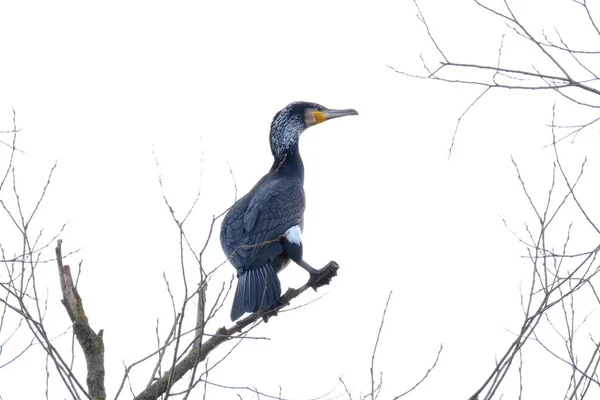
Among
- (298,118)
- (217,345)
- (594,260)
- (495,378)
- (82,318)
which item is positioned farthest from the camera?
(298,118)

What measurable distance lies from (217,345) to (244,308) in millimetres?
1067

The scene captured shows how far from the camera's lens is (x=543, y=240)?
4.22 metres

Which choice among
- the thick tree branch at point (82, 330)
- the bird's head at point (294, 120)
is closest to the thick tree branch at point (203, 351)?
the thick tree branch at point (82, 330)

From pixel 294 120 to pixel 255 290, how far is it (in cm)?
235

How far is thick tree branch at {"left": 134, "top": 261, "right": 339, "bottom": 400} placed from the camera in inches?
166

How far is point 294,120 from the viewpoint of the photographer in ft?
26.1

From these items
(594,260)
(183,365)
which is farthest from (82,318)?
(594,260)

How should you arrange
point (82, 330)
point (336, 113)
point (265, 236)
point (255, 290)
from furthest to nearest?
point (336, 113) → point (265, 236) → point (255, 290) → point (82, 330)

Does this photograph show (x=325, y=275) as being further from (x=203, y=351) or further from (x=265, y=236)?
(x=203, y=351)

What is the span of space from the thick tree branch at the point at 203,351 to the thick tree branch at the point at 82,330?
0.83 ft

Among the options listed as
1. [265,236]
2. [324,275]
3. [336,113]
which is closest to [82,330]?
[324,275]

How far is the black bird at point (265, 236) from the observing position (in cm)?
592

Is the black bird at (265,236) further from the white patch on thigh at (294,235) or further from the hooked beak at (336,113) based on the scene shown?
the hooked beak at (336,113)

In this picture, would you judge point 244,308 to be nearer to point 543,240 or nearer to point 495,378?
point 543,240
